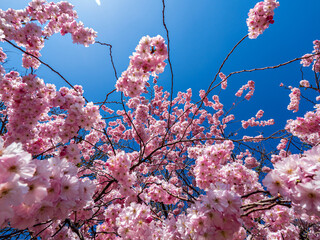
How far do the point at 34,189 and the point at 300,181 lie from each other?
197 cm

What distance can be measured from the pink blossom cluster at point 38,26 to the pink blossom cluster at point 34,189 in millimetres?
4499

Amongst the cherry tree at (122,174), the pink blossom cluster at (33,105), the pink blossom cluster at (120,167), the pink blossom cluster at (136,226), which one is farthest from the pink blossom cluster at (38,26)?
the pink blossom cluster at (136,226)

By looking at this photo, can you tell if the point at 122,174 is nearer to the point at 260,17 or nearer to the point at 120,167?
the point at 120,167

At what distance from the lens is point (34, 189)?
115 centimetres

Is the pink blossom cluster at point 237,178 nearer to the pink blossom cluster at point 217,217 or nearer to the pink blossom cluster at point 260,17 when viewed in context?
the pink blossom cluster at point 217,217

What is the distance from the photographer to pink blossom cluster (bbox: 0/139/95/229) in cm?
99

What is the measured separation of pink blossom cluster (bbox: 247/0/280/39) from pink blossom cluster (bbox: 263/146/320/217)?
10.8 ft

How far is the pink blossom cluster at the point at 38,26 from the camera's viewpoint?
447 centimetres

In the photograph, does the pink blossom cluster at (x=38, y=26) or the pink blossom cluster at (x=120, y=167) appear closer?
the pink blossom cluster at (x=120, y=167)

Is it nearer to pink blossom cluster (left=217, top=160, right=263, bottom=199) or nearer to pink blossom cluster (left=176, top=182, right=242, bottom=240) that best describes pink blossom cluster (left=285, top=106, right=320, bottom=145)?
pink blossom cluster (left=217, top=160, right=263, bottom=199)

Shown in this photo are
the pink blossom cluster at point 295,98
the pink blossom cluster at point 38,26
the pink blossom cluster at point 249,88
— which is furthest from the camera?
the pink blossom cluster at point 249,88

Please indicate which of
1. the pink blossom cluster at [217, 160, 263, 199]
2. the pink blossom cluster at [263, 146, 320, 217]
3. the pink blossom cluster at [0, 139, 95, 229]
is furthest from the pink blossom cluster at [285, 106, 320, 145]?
the pink blossom cluster at [0, 139, 95, 229]

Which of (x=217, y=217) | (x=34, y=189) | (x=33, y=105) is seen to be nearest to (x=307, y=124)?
(x=217, y=217)

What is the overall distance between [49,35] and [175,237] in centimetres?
607
